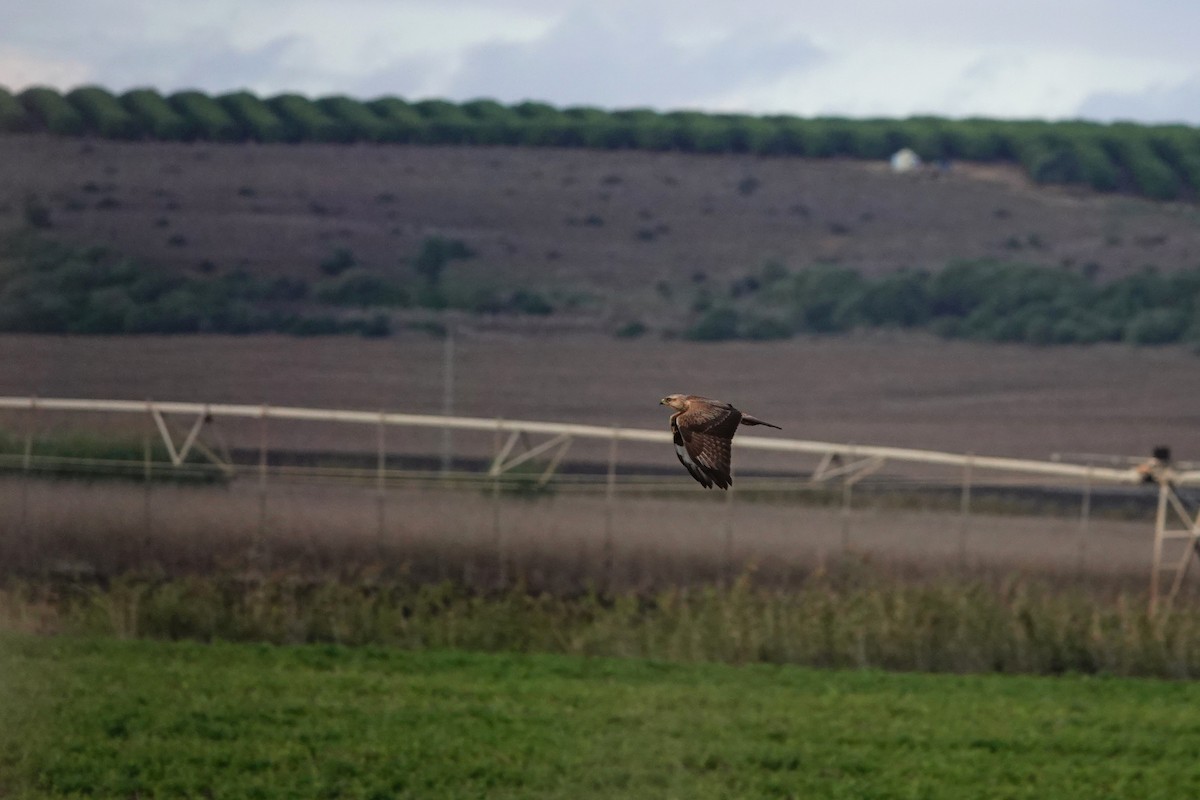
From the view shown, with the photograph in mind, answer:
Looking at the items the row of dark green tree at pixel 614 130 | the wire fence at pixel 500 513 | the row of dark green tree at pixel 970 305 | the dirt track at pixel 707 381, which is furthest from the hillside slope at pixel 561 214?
the wire fence at pixel 500 513

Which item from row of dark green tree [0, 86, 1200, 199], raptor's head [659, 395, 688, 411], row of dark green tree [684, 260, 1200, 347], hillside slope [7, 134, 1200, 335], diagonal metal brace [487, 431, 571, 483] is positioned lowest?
diagonal metal brace [487, 431, 571, 483]

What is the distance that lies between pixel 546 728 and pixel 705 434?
1226 centimetres

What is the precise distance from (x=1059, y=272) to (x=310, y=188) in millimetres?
35622

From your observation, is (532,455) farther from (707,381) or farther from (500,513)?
(707,381)

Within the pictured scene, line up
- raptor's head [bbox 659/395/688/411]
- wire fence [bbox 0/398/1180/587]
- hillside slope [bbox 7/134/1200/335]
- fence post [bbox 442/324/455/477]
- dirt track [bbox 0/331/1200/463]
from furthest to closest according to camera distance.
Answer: hillside slope [bbox 7/134/1200/335] → dirt track [bbox 0/331/1200/463] → fence post [bbox 442/324/455/477] → wire fence [bbox 0/398/1180/587] → raptor's head [bbox 659/395/688/411]

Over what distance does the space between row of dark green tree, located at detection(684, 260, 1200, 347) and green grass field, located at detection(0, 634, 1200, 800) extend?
5668cm

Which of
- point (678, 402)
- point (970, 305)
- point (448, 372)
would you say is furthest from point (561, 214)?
point (678, 402)

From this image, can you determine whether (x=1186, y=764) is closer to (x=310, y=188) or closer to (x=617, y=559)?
(x=617, y=559)

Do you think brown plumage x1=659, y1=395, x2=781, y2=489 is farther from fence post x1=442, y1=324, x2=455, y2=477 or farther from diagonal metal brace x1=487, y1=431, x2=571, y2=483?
fence post x1=442, y1=324, x2=455, y2=477

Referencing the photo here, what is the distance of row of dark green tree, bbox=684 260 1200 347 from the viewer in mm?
79500

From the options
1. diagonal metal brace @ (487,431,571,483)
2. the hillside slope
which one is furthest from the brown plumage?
the hillside slope

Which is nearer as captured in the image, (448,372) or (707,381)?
(448,372)

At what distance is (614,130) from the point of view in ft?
366

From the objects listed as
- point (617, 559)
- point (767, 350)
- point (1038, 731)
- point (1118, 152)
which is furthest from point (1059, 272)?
point (1038, 731)
